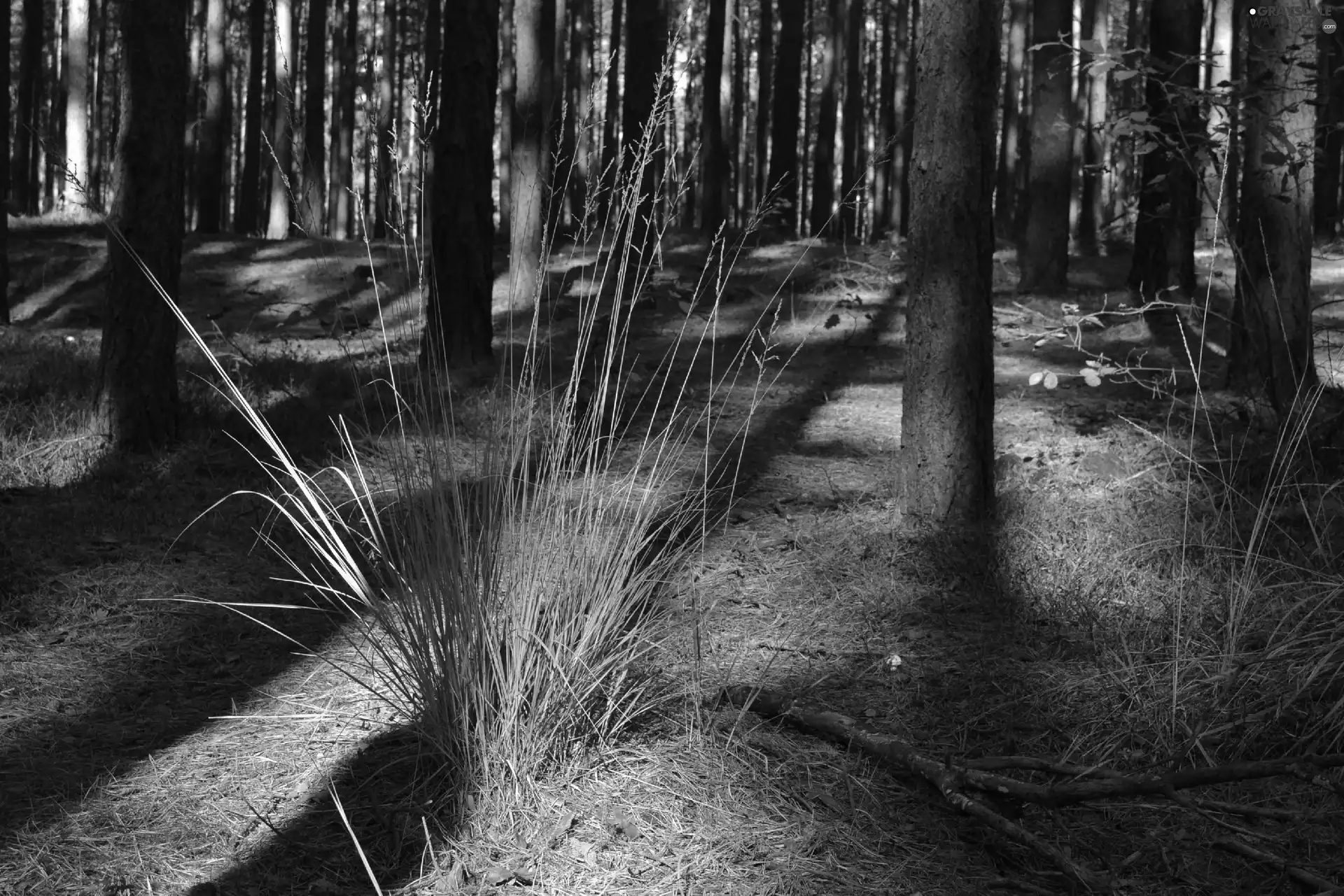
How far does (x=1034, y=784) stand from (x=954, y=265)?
2.19 m

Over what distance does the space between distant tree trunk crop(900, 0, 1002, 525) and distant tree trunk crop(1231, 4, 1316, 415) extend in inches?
51.1

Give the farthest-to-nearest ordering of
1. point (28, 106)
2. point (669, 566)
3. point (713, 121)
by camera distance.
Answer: point (28, 106) → point (713, 121) → point (669, 566)

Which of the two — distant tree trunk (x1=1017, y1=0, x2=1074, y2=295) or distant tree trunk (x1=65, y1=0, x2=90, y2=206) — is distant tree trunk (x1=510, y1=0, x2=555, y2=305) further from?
distant tree trunk (x1=65, y1=0, x2=90, y2=206)

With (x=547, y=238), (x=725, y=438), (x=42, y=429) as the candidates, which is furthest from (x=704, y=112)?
(x=547, y=238)

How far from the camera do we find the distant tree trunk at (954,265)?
385 cm

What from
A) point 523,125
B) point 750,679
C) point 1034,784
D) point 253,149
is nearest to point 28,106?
point 253,149

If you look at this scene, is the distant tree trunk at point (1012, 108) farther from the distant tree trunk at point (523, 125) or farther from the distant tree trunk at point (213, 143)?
the distant tree trunk at point (213, 143)

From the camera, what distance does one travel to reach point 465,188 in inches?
263

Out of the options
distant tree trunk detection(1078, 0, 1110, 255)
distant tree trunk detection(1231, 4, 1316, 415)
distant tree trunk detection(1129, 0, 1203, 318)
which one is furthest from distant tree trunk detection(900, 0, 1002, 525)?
distant tree trunk detection(1078, 0, 1110, 255)

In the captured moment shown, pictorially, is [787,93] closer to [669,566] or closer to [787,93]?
[787,93]

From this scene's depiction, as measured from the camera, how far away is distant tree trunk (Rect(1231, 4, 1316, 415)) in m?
4.44

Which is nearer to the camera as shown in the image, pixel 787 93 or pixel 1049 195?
pixel 1049 195

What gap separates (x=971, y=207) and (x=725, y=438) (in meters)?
2.10

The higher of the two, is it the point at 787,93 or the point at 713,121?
the point at 787,93
